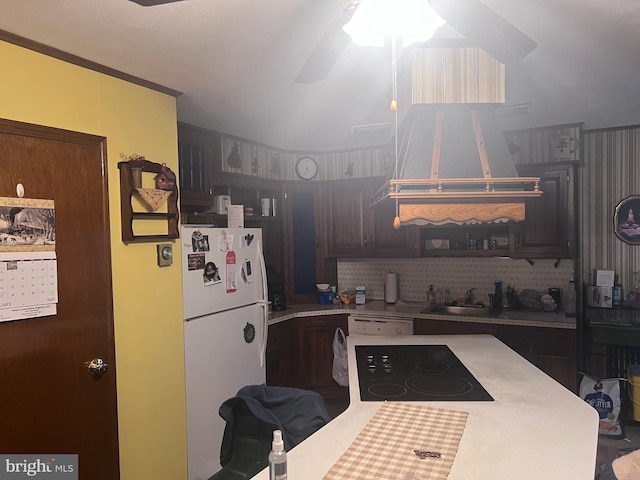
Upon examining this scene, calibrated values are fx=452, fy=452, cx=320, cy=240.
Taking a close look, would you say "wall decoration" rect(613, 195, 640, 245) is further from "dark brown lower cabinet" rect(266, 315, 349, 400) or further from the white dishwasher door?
"dark brown lower cabinet" rect(266, 315, 349, 400)

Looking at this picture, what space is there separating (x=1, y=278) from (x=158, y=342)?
0.91 meters

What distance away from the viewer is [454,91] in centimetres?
199

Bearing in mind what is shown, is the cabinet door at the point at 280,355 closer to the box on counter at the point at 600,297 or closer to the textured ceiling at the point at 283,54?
the textured ceiling at the point at 283,54

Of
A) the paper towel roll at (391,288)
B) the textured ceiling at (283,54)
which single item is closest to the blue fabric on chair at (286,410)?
the textured ceiling at (283,54)

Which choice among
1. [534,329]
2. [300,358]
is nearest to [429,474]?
[534,329]

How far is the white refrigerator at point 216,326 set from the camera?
2.76 meters

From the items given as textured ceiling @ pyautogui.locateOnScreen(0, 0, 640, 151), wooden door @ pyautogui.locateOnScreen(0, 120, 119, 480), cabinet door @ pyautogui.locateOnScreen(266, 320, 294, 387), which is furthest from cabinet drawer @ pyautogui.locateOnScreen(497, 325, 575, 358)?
wooden door @ pyautogui.locateOnScreen(0, 120, 119, 480)

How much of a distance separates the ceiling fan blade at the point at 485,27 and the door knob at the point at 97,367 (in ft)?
6.87

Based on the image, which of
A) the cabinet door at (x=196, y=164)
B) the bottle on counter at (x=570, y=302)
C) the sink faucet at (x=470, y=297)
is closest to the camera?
the cabinet door at (x=196, y=164)

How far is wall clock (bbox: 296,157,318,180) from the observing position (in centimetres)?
460

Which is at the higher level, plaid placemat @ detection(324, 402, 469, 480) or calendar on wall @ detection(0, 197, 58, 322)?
calendar on wall @ detection(0, 197, 58, 322)

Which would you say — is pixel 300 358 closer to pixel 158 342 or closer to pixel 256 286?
pixel 256 286

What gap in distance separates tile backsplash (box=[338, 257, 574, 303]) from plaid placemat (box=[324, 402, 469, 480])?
2.75m

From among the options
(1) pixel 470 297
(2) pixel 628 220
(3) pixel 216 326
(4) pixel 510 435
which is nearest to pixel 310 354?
(3) pixel 216 326
